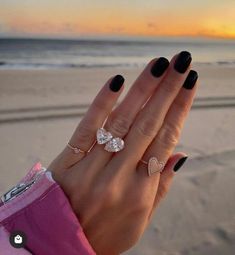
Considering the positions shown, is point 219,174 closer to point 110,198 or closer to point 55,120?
point 55,120

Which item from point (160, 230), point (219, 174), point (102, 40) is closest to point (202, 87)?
point (219, 174)

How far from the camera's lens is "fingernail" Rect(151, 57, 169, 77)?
1151mm

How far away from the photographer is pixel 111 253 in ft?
4.08

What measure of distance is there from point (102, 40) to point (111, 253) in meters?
21.2

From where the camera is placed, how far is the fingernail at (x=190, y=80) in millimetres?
1169

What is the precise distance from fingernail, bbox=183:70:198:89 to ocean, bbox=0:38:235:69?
12034 millimetres

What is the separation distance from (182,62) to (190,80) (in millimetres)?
56

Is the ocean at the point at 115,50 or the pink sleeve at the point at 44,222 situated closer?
the pink sleeve at the point at 44,222

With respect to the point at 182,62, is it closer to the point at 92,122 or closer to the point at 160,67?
the point at 160,67

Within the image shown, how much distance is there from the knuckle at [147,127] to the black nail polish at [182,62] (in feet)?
0.49

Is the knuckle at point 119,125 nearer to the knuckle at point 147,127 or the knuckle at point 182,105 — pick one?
the knuckle at point 147,127

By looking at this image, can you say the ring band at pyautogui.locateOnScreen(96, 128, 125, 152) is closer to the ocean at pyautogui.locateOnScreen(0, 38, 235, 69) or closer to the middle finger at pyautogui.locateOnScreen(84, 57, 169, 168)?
the middle finger at pyautogui.locateOnScreen(84, 57, 169, 168)

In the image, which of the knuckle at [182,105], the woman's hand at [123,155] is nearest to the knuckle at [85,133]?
the woman's hand at [123,155]

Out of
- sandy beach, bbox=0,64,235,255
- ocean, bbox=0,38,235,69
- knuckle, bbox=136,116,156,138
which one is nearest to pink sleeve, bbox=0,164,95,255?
knuckle, bbox=136,116,156,138
